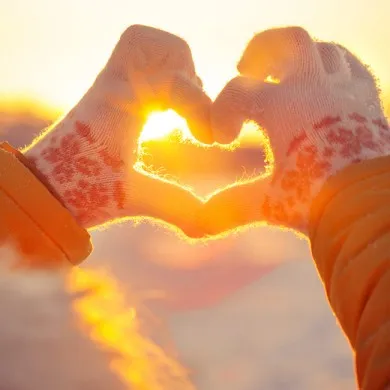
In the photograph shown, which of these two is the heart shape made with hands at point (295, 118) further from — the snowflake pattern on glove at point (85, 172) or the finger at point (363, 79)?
the snowflake pattern on glove at point (85, 172)

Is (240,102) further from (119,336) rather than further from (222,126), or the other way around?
(119,336)

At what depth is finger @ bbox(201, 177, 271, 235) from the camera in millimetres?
843

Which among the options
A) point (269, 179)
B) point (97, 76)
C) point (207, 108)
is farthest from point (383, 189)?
point (97, 76)

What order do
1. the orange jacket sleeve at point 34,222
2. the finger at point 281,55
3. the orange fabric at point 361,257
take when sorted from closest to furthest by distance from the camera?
1. the orange fabric at point 361,257
2. the orange jacket sleeve at point 34,222
3. the finger at point 281,55

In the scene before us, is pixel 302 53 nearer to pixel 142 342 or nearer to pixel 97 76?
pixel 97 76

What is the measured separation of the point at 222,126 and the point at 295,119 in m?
0.12

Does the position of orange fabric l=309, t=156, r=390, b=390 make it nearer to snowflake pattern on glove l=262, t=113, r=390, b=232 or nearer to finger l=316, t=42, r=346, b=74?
snowflake pattern on glove l=262, t=113, r=390, b=232

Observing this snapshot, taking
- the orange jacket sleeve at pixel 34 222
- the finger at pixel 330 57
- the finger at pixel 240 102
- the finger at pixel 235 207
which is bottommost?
the finger at pixel 235 207

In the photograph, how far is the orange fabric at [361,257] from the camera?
54 cm

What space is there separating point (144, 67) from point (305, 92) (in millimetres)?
243

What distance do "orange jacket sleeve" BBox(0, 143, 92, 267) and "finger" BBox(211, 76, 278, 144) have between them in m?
0.25

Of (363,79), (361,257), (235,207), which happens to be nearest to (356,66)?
(363,79)

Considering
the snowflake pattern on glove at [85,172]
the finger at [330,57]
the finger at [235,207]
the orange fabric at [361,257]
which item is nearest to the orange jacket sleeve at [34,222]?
the snowflake pattern on glove at [85,172]

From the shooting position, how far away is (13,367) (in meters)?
0.54
